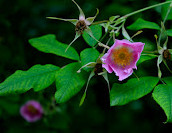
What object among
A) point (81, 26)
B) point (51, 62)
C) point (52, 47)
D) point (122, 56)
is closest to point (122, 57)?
point (122, 56)

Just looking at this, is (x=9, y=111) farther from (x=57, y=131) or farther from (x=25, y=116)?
(x=57, y=131)

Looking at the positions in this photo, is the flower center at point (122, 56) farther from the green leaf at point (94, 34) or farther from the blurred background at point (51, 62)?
the blurred background at point (51, 62)

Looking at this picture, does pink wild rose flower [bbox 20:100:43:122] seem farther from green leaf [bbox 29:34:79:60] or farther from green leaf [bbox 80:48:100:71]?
green leaf [bbox 80:48:100:71]

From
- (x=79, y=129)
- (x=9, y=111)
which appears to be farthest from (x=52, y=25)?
(x=79, y=129)

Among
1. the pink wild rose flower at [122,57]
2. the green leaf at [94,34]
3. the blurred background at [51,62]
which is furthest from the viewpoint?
the blurred background at [51,62]

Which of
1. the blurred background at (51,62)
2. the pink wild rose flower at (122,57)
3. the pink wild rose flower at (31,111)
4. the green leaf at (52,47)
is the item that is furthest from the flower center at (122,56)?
the pink wild rose flower at (31,111)

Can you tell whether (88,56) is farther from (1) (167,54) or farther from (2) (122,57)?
(1) (167,54)
